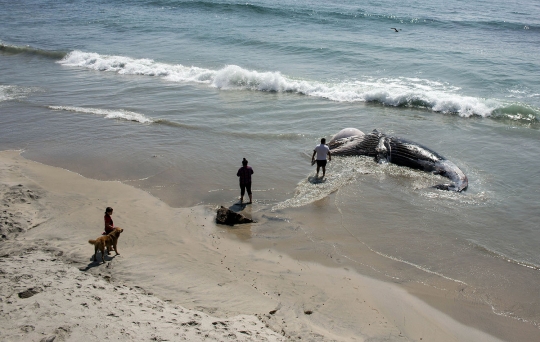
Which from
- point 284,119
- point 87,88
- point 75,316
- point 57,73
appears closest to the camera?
point 75,316

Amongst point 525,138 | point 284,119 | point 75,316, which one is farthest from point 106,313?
point 525,138

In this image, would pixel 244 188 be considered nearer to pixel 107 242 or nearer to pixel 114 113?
pixel 107 242

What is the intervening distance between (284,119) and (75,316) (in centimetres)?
1109

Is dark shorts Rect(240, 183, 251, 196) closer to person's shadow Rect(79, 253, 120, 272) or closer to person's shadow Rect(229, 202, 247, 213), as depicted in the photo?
person's shadow Rect(229, 202, 247, 213)

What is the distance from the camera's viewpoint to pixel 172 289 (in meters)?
6.75

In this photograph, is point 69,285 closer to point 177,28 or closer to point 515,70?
point 515,70

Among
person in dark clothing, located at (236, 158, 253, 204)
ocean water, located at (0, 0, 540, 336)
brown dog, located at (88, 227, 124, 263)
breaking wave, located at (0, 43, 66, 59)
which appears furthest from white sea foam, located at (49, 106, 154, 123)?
breaking wave, located at (0, 43, 66, 59)

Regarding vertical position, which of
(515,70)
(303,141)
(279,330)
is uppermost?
(515,70)

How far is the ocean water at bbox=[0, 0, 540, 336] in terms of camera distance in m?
8.76

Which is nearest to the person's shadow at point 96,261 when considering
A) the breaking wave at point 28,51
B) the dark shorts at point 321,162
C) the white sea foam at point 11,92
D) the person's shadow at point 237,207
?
the person's shadow at point 237,207

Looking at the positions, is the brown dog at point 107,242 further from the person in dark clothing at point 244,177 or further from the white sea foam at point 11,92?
the white sea foam at point 11,92

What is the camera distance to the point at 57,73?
74.3ft

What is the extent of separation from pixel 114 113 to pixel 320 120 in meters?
7.01

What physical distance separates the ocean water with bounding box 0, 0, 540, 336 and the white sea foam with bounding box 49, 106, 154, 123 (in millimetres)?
99
